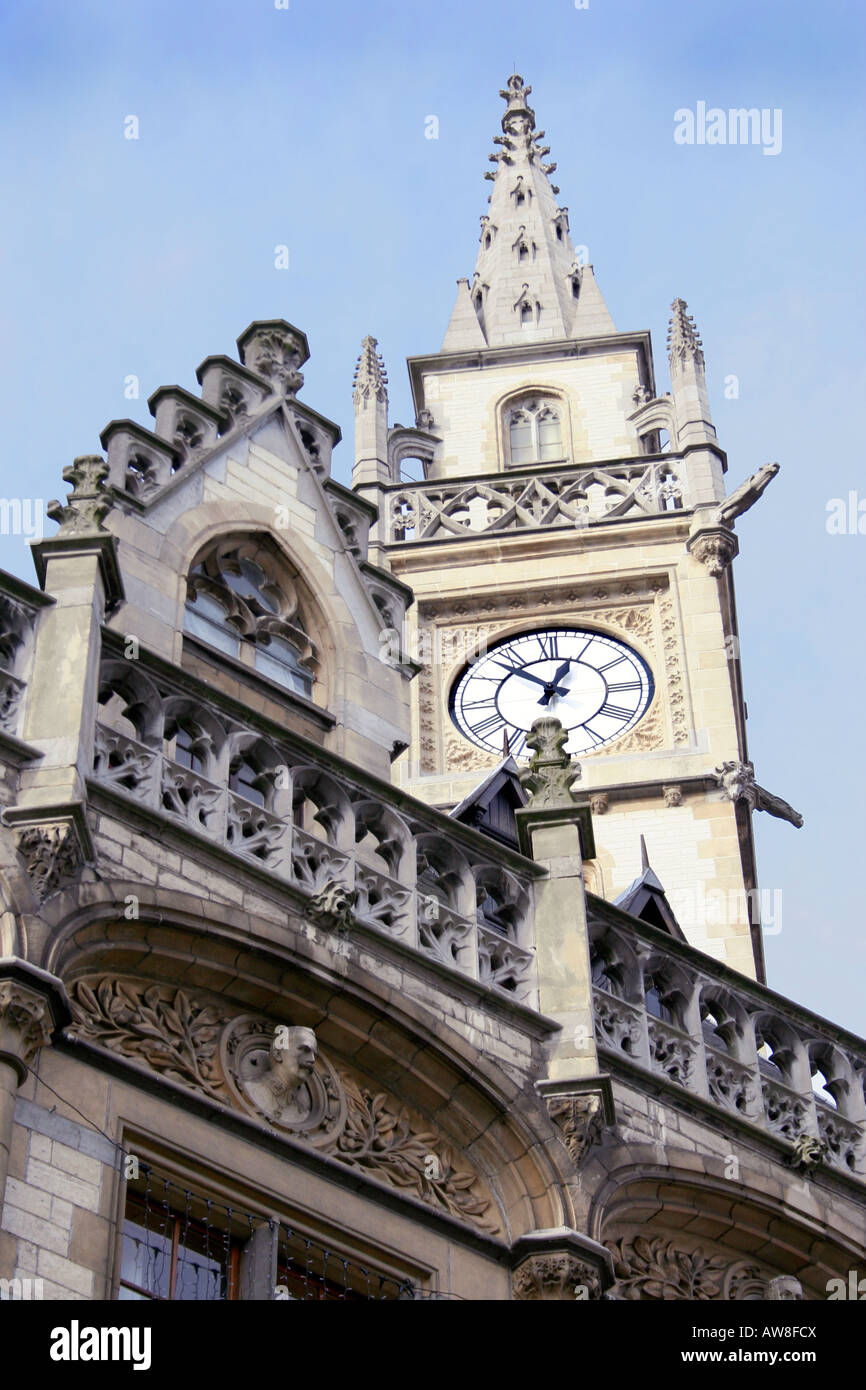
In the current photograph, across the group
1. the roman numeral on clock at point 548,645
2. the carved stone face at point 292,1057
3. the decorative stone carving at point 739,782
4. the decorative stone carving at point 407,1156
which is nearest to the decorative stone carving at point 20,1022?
the carved stone face at point 292,1057

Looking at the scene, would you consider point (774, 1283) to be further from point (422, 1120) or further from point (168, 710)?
point (168, 710)

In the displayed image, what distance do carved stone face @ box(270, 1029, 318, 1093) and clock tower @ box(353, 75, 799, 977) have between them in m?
13.7

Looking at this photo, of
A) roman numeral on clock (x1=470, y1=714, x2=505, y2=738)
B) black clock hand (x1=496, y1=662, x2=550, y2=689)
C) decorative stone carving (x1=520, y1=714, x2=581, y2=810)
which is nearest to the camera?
decorative stone carving (x1=520, y1=714, x2=581, y2=810)

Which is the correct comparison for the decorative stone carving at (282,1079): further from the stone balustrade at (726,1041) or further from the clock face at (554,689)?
the clock face at (554,689)

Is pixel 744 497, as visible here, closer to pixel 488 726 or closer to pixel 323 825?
pixel 488 726

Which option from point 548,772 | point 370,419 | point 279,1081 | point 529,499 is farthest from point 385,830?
point 370,419

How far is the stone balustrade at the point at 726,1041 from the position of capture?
52.2 ft

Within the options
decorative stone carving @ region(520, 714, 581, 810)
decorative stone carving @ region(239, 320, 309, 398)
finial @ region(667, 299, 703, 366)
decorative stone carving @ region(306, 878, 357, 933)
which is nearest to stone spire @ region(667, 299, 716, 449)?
finial @ region(667, 299, 703, 366)

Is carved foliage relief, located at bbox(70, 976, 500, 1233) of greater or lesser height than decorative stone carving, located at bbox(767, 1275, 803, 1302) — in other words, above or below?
above

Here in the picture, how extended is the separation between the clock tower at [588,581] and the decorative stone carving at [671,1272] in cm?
1213

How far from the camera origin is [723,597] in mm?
33094

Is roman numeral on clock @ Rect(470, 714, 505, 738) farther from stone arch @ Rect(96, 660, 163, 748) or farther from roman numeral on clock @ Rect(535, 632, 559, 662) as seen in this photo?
stone arch @ Rect(96, 660, 163, 748)

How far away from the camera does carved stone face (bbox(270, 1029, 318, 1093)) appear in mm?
14156

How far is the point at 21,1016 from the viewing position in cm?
1262
